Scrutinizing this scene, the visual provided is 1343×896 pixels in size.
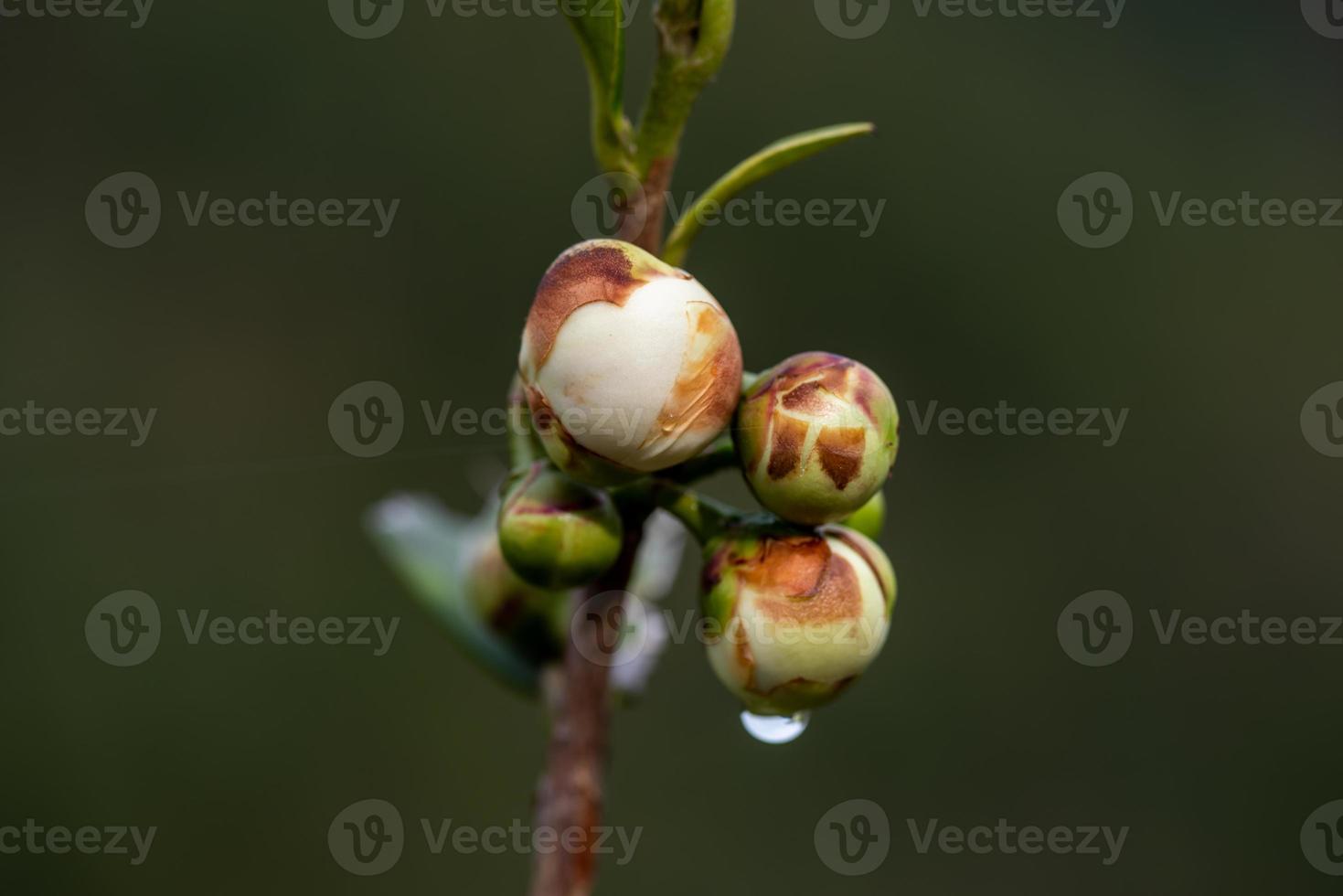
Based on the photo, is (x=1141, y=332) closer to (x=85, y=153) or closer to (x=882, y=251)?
(x=882, y=251)

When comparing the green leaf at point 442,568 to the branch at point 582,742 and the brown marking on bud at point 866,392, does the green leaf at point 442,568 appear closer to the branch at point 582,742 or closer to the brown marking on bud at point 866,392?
the branch at point 582,742

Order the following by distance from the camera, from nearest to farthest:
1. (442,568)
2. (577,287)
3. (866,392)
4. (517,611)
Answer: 1. (577,287)
2. (866,392)
3. (517,611)
4. (442,568)

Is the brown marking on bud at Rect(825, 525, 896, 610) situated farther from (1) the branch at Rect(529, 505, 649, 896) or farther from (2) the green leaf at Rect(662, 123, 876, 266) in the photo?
(2) the green leaf at Rect(662, 123, 876, 266)

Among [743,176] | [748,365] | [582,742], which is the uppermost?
[748,365]

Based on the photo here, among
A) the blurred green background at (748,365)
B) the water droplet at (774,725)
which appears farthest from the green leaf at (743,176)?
the blurred green background at (748,365)

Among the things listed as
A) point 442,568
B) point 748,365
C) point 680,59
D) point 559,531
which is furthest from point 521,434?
point 748,365

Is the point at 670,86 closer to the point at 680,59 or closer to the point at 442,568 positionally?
the point at 680,59

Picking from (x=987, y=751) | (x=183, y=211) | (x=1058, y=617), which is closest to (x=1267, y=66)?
(x=1058, y=617)
